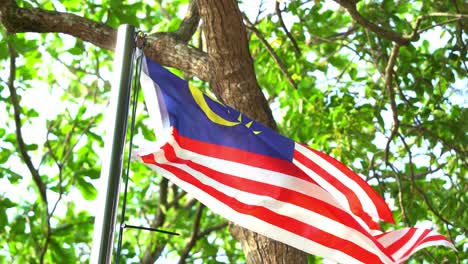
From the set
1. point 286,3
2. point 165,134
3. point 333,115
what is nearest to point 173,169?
point 165,134

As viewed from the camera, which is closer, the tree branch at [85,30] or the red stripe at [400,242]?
the red stripe at [400,242]

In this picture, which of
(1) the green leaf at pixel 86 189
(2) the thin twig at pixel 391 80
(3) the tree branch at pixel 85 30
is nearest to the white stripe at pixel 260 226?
(3) the tree branch at pixel 85 30

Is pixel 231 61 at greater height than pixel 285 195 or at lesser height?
greater

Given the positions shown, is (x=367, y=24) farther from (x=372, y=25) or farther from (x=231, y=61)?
(x=231, y=61)

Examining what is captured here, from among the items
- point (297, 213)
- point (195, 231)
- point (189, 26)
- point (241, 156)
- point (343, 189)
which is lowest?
point (297, 213)

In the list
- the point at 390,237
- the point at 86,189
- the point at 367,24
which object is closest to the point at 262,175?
the point at 390,237

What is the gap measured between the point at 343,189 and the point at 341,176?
0.06 meters

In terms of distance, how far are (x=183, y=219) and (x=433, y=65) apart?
118 inches

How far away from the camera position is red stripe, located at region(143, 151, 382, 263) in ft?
12.2

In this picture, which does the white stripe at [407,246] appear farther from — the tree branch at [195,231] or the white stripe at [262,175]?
the tree branch at [195,231]

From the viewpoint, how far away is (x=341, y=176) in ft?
12.9

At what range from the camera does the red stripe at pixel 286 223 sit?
3.71 metres

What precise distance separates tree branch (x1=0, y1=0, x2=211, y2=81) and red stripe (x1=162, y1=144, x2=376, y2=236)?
1.11m

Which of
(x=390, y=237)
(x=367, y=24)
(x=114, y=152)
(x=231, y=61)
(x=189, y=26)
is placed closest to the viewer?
(x=114, y=152)
